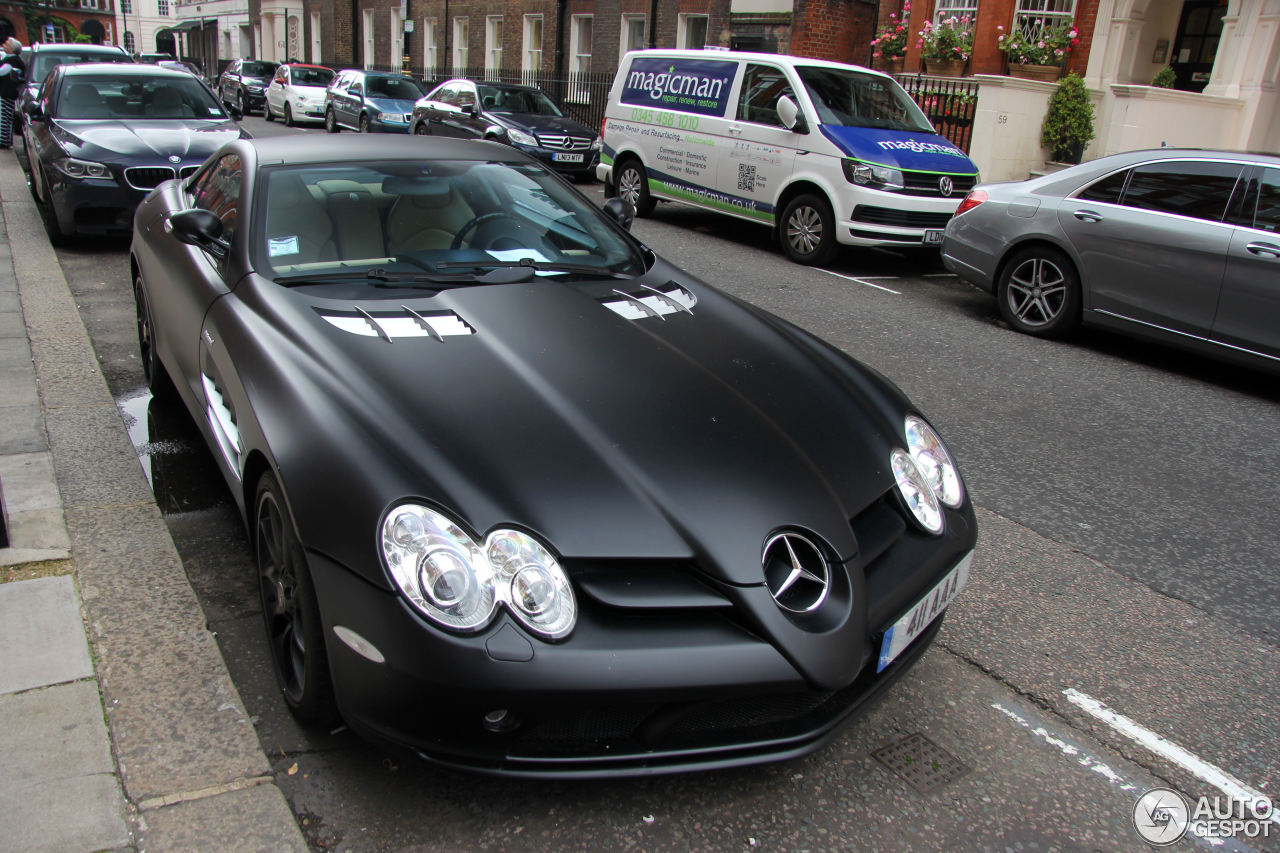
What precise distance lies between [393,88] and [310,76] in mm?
6835

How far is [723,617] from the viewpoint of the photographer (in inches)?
87.8

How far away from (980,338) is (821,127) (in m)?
3.45

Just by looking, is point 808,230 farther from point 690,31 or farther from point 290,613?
point 690,31

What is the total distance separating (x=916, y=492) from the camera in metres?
2.82

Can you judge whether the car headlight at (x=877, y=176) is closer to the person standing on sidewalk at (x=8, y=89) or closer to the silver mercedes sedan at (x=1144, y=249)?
the silver mercedes sedan at (x=1144, y=249)

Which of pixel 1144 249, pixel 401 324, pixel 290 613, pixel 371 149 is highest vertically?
pixel 371 149

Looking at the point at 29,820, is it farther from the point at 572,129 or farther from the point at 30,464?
the point at 572,129

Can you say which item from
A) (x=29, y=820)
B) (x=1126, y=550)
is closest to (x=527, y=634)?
(x=29, y=820)

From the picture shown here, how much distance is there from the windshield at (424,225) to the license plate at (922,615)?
5.70 feet

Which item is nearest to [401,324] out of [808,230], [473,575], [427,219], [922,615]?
[427,219]

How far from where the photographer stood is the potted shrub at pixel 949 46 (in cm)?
1672

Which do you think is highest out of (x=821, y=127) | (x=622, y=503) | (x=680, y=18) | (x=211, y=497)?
(x=680, y=18)

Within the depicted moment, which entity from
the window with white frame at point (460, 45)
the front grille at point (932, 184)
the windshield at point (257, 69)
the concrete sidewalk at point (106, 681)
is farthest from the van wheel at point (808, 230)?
the windshield at point (257, 69)

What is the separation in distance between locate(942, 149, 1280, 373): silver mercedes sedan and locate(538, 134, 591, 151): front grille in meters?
9.14
